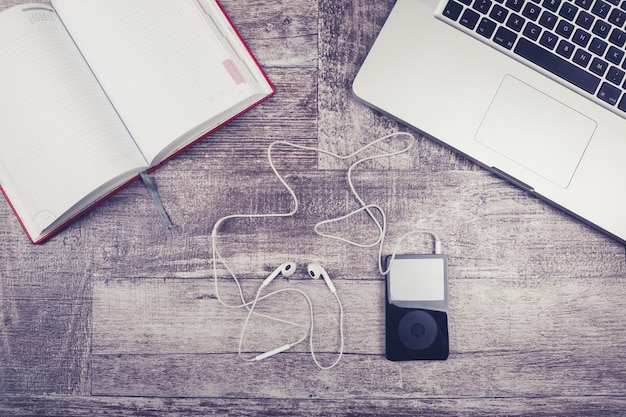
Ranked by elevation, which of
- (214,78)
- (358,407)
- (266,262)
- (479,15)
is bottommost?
(358,407)

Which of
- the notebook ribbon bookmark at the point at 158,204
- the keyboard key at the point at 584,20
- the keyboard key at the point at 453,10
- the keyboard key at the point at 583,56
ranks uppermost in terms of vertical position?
the keyboard key at the point at 584,20

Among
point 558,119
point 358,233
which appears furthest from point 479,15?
point 358,233

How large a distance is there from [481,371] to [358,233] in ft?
0.87

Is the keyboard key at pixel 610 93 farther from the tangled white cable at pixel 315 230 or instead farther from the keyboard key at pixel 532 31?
the tangled white cable at pixel 315 230

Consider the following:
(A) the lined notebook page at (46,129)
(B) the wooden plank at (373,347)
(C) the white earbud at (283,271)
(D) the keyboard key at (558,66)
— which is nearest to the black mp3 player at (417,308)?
(B) the wooden plank at (373,347)

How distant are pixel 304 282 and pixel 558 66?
1.50 feet

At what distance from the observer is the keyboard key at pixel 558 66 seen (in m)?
0.67

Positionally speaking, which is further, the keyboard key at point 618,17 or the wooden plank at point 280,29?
the wooden plank at point 280,29

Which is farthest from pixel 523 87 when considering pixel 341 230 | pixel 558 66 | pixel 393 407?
pixel 393 407

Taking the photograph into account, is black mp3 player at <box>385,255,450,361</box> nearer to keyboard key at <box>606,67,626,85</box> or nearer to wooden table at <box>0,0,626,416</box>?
wooden table at <box>0,0,626,416</box>

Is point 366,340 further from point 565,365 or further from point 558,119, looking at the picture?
point 558,119

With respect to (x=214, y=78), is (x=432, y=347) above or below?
below

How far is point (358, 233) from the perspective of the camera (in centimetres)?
75

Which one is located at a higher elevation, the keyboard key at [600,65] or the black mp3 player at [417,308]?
the keyboard key at [600,65]
